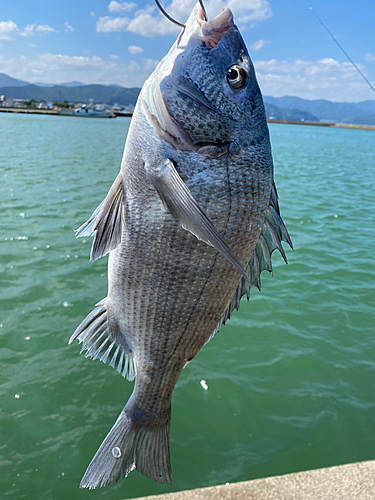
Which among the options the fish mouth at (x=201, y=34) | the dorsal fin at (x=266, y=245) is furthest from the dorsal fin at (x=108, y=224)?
the dorsal fin at (x=266, y=245)

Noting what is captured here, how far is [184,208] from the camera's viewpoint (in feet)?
4.44

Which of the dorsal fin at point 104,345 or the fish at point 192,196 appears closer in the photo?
the fish at point 192,196

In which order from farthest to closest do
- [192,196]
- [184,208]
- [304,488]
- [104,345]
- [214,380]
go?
[214,380]
[304,488]
[104,345]
[192,196]
[184,208]

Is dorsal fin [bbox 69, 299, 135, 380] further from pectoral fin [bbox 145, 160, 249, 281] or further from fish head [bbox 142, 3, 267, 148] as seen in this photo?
fish head [bbox 142, 3, 267, 148]

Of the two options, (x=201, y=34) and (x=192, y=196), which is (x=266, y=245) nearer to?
(x=192, y=196)

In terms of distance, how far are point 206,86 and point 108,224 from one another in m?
0.70

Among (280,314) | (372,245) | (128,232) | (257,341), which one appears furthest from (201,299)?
(372,245)

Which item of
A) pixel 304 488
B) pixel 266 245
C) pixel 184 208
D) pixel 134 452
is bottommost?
pixel 304 488

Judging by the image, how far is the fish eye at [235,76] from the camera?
64.3 inches

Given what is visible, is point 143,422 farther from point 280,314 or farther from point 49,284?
point 49,284

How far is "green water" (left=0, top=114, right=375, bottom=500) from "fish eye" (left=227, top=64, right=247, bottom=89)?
11.7ft

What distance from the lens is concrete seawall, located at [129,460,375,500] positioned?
2830 mm

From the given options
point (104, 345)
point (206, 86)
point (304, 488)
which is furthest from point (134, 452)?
point (304, 488)

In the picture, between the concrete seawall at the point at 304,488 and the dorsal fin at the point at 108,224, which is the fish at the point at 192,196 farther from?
the concrete seawall at the point at 304,488
